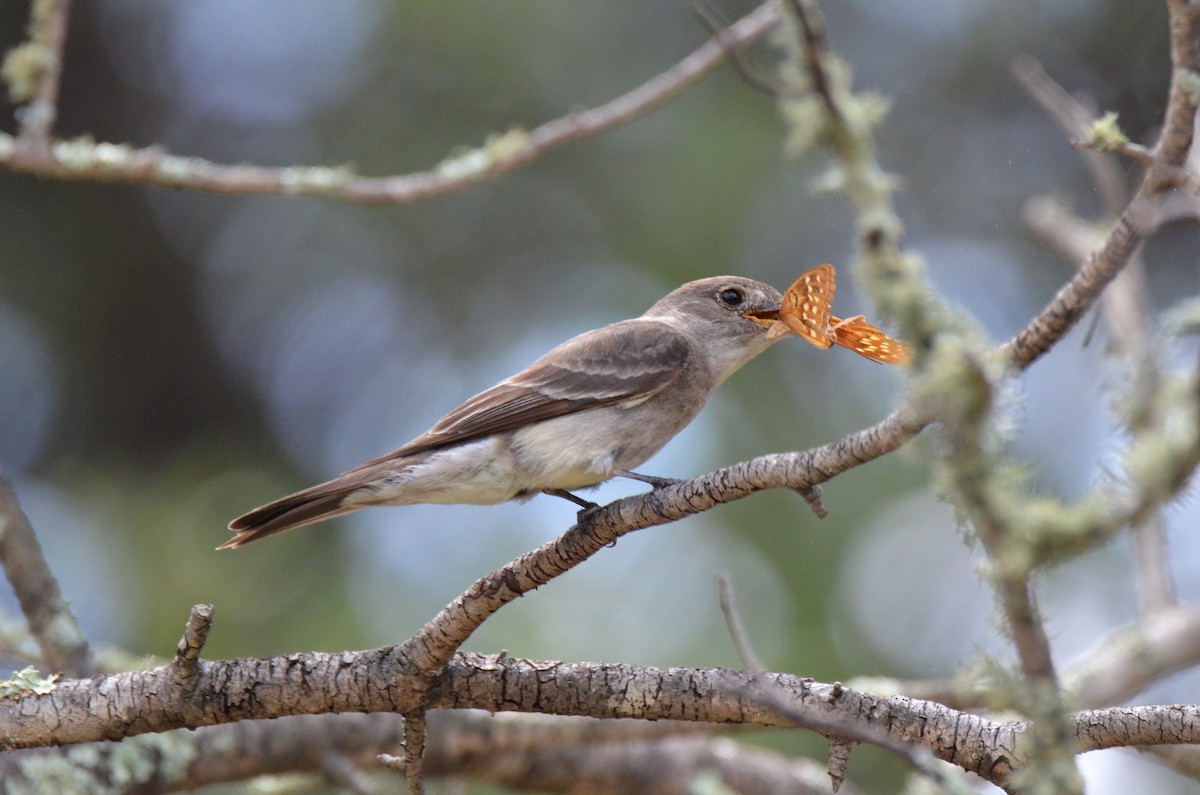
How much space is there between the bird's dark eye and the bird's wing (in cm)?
41

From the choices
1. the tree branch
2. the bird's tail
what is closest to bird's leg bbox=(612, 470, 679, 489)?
the bird's tail

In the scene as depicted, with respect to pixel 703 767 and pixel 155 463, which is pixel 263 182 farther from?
pixel 155 463

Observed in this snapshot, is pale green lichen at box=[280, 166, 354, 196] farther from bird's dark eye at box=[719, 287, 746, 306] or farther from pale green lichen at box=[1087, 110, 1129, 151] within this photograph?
pale green lichen at box=[1087, 110, 1129, 151]

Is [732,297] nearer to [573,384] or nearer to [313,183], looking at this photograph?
[573,384]

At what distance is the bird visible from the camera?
4352 millimetres

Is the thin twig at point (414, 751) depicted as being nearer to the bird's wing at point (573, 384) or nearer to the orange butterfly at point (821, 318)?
the orange butterfly at point (821, 318)

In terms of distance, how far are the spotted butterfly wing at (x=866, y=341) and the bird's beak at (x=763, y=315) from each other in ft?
7.43

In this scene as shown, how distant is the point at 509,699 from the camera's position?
3.12 metres

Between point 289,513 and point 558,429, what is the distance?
1.11m

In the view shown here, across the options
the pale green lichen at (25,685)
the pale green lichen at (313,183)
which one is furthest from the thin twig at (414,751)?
the pale green lichen at (313,183)

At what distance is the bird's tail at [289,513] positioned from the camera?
4059 millimetres

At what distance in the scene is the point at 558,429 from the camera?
4.67 meters

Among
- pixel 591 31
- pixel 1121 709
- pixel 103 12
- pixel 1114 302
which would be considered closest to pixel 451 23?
pixel 591 31

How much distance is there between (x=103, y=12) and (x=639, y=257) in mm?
4178
